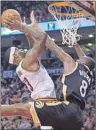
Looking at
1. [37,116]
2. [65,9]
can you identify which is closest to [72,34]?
[65,9]

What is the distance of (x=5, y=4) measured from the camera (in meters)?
13.6

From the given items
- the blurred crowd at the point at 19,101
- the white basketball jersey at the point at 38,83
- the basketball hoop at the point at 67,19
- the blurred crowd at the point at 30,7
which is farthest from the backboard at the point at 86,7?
the blurred crowd at the point at 30,7

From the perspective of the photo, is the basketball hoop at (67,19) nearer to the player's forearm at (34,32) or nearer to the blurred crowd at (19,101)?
the player's forearm at (34,32)

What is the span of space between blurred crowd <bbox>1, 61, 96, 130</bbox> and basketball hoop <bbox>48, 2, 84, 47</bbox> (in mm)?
2381

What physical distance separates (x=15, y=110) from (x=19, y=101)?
22.3ft

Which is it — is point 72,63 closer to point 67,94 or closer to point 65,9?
point 67,94

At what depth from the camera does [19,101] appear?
10391 mm

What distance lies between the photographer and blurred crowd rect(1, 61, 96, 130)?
860cm

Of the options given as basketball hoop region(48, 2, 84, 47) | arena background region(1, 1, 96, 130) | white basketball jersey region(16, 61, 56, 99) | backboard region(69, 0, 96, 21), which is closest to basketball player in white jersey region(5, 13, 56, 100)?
white basketball jersey region(16, 61, 56, 99)

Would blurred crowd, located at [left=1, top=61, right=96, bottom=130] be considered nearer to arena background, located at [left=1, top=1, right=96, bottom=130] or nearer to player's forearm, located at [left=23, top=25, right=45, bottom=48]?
arena background, located at [left=1, top=1, right=96, bottom=130]

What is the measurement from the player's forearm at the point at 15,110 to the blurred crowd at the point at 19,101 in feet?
14.1

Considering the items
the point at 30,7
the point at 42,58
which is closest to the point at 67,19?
the point at 42,58

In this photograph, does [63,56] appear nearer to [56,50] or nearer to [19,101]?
[56,50]

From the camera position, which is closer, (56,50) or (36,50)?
(36,50)
